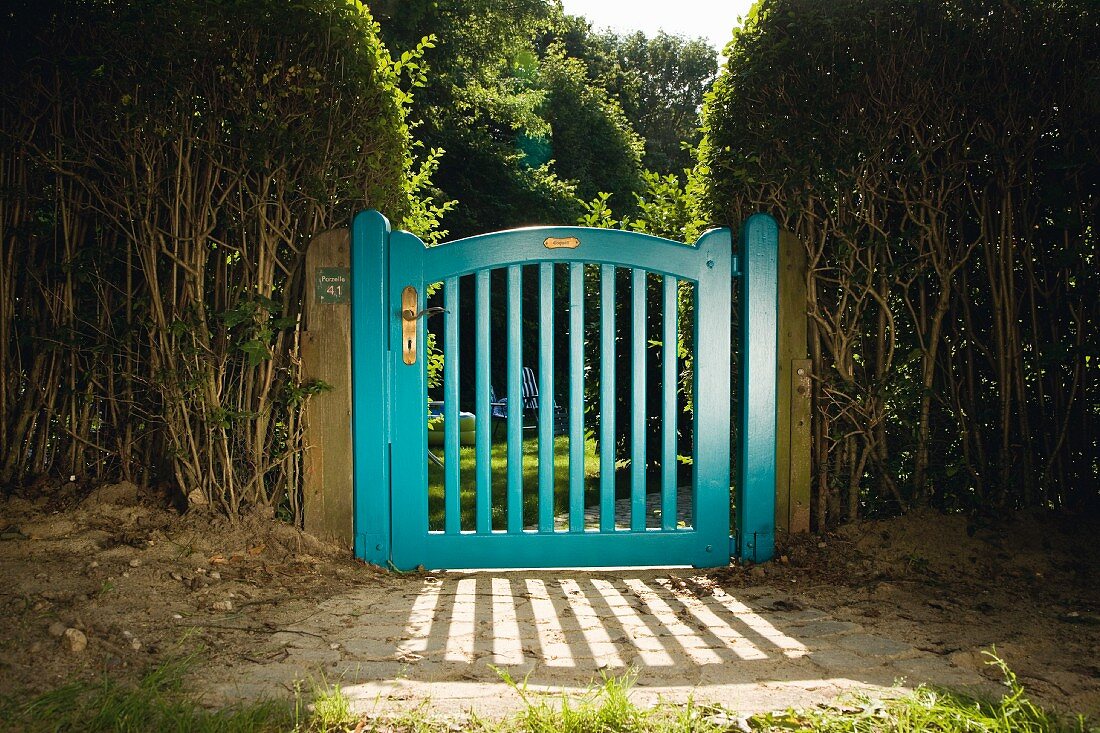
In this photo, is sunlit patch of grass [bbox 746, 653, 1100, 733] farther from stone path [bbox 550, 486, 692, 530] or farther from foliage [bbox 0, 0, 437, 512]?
stone path [bbox 550, 486, 692, 530]

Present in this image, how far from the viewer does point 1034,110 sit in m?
4.10

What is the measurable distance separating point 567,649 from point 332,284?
2073 mm

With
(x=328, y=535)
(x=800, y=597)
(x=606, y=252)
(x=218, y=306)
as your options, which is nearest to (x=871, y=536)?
(x=800, y=597)

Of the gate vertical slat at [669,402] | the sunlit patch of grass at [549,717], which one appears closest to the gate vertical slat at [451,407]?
the gate vertical slat at [669,402]

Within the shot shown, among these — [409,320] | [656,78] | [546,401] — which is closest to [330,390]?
[409,320]

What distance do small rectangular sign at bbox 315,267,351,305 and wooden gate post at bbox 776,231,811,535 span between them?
6.90ft

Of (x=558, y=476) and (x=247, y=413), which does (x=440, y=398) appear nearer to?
(x=558, y=476)

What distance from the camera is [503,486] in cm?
761

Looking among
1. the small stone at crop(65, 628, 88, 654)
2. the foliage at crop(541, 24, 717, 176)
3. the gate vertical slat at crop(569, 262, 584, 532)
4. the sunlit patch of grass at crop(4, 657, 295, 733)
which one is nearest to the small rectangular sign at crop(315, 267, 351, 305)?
the gate vertical slat at crop(569, 262, 584, 532)

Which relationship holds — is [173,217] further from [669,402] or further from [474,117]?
[474,117]

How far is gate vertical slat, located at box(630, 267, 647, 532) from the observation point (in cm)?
434

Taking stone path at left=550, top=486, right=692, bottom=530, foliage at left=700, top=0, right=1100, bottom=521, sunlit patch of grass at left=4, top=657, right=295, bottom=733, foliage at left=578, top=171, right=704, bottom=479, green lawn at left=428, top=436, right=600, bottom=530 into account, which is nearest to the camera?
sunlit patch of grass at left=4, top=657, right=295, bottom=733

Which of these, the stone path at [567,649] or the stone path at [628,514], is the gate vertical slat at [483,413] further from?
the stone path at [628,514]

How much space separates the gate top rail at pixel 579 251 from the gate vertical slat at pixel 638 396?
117 millimetres
